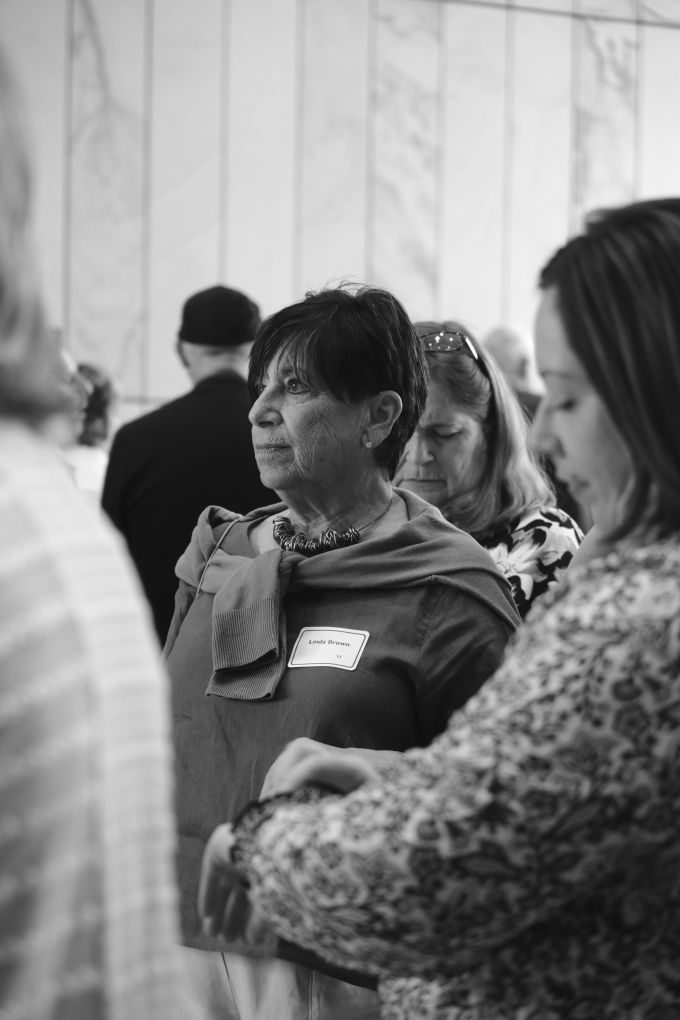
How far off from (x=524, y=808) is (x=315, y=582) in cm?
123

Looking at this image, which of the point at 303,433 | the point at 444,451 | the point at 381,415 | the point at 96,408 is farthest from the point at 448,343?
the point at 96,408

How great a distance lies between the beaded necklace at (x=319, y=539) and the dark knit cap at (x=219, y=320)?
2.15 metres

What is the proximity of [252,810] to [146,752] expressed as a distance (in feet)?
1.28

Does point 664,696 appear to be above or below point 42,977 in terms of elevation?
above

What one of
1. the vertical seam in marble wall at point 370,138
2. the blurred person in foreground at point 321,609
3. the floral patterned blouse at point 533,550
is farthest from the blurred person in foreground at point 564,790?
the vertical seam in marble wall at point 370,138

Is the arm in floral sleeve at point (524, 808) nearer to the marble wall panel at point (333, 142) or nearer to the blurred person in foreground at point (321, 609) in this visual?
the blurred person in foreground at point (321, 609)

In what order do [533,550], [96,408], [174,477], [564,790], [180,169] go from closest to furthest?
[564,790] → [533,550] → [174,477] → [96,408] → [180,169]

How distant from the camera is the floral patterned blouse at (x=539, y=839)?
4.02 ft

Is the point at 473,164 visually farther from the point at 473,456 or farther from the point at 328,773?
the point at 328,773

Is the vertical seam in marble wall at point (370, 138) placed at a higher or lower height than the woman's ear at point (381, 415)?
higher

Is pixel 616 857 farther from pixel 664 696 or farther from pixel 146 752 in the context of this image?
pixel 146 752

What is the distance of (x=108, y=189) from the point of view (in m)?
8.53

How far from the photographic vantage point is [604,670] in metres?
1.23

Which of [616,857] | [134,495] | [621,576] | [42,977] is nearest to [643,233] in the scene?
[621,576]
